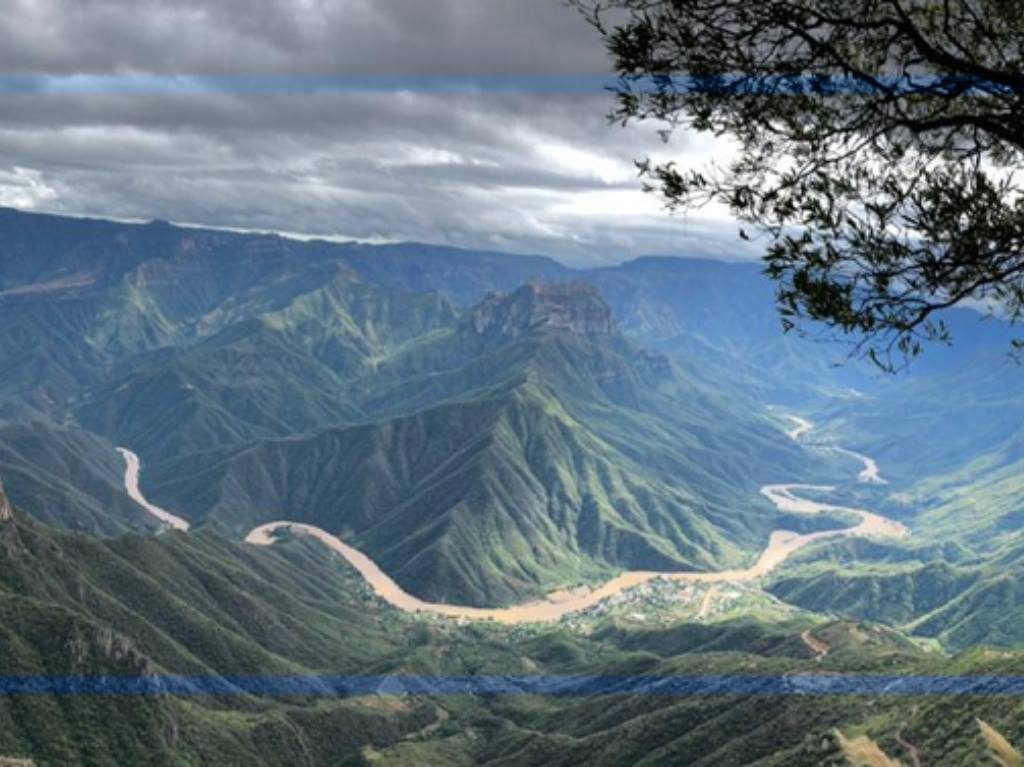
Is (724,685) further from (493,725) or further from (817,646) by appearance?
(493,725)

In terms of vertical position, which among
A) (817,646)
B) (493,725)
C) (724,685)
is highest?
(724,685)

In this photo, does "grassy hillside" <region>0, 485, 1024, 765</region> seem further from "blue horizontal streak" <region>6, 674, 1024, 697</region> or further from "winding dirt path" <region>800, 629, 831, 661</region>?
"blue horizontal streak" <region>6, 674, 1024, 697</region>

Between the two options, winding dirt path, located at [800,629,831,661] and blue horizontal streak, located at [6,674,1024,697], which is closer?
blue horizontal streak, located at [6,674,1024,697]

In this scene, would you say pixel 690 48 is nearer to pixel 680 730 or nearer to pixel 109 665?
pixel 680 730

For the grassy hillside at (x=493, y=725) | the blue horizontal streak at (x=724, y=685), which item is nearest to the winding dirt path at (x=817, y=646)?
the grassy hillside at (x=493, y=725)

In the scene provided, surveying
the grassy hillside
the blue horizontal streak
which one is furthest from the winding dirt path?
the blue horizontal streak

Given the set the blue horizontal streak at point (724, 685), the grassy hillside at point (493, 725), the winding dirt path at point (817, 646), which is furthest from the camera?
the winding dirt path at point (817, 646)

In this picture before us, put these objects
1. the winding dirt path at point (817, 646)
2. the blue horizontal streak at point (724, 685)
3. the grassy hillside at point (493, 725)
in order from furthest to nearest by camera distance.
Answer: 1. the winding dirt path at point (817, 646)
2. the blue horizontal streak at point (724, 685)
3. the grassy hillside at point (493, 725)

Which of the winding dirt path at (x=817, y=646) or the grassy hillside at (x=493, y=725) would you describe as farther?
the winding dirt path at (x=817, y=646)

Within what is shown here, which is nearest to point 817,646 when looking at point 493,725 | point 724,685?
point 724,685

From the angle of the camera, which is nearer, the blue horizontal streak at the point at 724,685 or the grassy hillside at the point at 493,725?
the grassy hillside at the point at 493,725

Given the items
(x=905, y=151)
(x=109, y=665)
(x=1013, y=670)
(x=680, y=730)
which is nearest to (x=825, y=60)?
(x=905, y=151)

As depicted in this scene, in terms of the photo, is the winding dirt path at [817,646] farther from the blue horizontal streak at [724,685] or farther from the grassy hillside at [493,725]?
the blue horizontal streak at [724,685]
